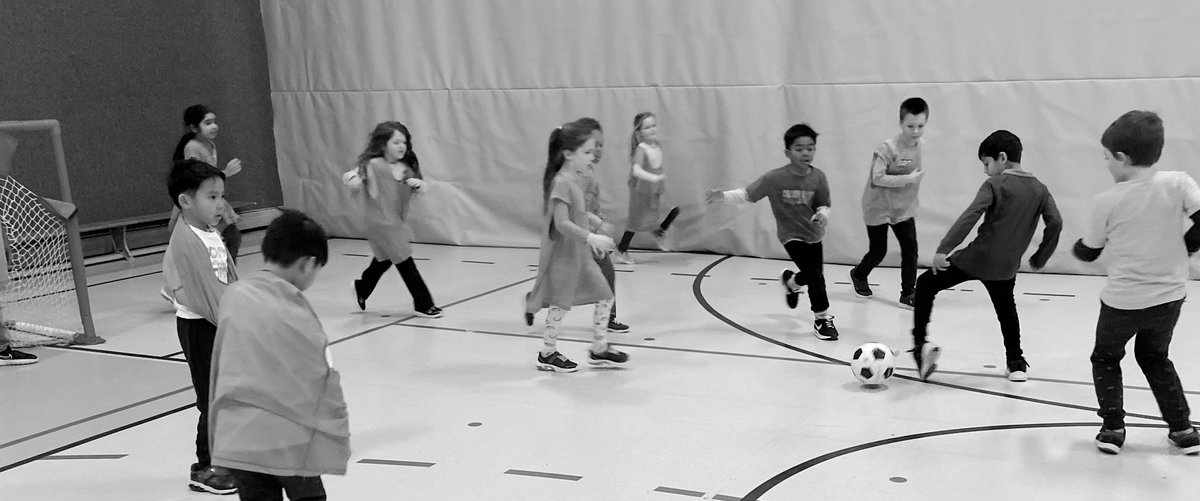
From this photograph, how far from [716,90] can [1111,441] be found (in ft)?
17.5

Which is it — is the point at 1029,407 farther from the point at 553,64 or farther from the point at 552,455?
the point at 553,64

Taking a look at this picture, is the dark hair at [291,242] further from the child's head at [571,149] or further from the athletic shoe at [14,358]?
the athletic shoe at [14,358]

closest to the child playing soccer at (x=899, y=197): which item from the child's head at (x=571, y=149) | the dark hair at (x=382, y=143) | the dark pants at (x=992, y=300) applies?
the dark pants at (x=992, y=300)

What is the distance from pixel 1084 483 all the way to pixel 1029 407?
36.3 inches

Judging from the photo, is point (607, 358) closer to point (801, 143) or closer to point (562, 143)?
point (562, 143)

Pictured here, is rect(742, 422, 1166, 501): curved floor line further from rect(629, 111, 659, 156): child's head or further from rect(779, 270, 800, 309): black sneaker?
rect(629, 111, 659, 156): child's head

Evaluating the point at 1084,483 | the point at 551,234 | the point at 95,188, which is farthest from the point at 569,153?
the point at 95,188

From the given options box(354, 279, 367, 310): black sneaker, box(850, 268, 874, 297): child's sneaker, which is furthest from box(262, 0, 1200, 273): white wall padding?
box(354, 279, 367, 310): black sneaker

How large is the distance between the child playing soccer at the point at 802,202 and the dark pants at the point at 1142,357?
2027mm

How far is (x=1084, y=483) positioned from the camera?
365 centimetres

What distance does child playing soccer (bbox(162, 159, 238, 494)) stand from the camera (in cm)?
356

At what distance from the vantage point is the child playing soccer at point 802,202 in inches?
226

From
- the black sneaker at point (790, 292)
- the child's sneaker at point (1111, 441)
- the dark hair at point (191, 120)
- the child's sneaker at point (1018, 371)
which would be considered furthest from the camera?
the dark hair at point (191, 120)

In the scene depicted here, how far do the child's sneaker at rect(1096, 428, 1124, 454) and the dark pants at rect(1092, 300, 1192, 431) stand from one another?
0.02 metres
